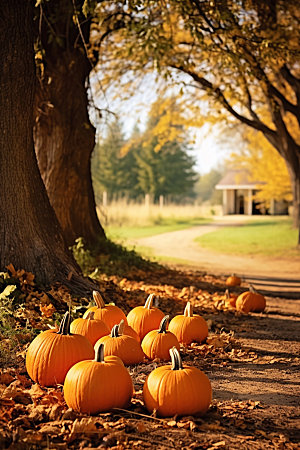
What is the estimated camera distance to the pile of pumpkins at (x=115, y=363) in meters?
3.14

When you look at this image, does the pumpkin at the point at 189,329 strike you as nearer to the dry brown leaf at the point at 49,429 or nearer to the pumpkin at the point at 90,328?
the pumpkin at the point at 90,328

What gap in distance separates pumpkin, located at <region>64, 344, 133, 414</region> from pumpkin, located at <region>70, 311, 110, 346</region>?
116 centimetres

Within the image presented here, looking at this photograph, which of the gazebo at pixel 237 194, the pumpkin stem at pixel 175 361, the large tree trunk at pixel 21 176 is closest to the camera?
the pumpkin stem at pixel 175 361

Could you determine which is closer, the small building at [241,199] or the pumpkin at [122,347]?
the pumpkin at [122,347]

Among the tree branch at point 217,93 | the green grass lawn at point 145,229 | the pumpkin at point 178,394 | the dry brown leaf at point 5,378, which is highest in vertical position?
Answer: the tree branch at point 217,93

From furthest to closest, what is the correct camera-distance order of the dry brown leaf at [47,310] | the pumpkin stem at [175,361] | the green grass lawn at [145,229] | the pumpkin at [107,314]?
the green grass lawn at [145,229], the dry brown leaf at [47,310], the pumpkin at [107,314], the pumpkin stem at [175,361]

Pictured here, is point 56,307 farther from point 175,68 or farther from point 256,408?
point 175,68

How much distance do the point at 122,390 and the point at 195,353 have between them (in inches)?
66.6

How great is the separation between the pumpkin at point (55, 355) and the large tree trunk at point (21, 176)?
83.7 inches

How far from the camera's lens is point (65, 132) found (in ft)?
32.8

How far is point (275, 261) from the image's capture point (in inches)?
623

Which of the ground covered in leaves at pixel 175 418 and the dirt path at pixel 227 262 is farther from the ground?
the ground covered in leaves at pixel 175 418

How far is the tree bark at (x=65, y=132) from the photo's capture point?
9.88 meters

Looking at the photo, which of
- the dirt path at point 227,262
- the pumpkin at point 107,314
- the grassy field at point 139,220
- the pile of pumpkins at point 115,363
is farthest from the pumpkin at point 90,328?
the grassy field at point 139,220
